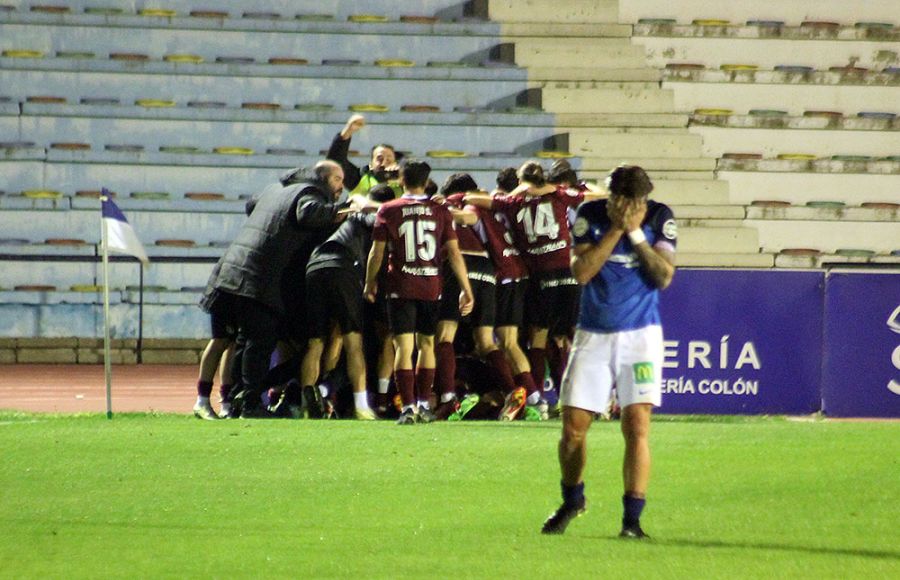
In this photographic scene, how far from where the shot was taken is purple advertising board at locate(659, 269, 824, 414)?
1462 cm

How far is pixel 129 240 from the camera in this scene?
14305 millimetres

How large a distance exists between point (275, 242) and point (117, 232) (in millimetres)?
1443

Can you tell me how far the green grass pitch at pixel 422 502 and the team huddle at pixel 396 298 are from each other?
3.26ft

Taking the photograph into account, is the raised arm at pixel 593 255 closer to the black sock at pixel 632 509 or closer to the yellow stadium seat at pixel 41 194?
the black sock at pixel 632 509

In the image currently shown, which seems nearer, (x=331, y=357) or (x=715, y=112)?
(x=331, y=357)

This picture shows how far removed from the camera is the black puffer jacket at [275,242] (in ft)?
44.5

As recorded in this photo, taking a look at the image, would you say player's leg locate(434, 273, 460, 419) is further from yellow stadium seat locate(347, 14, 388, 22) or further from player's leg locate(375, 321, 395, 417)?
yellow stadium seat locate(347, 14, 388, 22)

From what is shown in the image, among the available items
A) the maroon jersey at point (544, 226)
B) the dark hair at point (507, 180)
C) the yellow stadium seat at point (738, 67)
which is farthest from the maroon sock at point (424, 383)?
the yellow stadium seat at point (738, 67)

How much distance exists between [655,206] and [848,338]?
310 inches

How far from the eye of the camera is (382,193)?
13797 millimetres

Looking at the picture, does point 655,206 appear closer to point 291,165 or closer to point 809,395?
point 809,395

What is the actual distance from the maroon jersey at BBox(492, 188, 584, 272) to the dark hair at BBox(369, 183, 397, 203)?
1.05 metres

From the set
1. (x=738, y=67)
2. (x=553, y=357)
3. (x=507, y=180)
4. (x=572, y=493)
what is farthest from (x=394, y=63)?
(x=572, y=493)

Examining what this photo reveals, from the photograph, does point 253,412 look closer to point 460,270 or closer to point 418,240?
point 418,240
